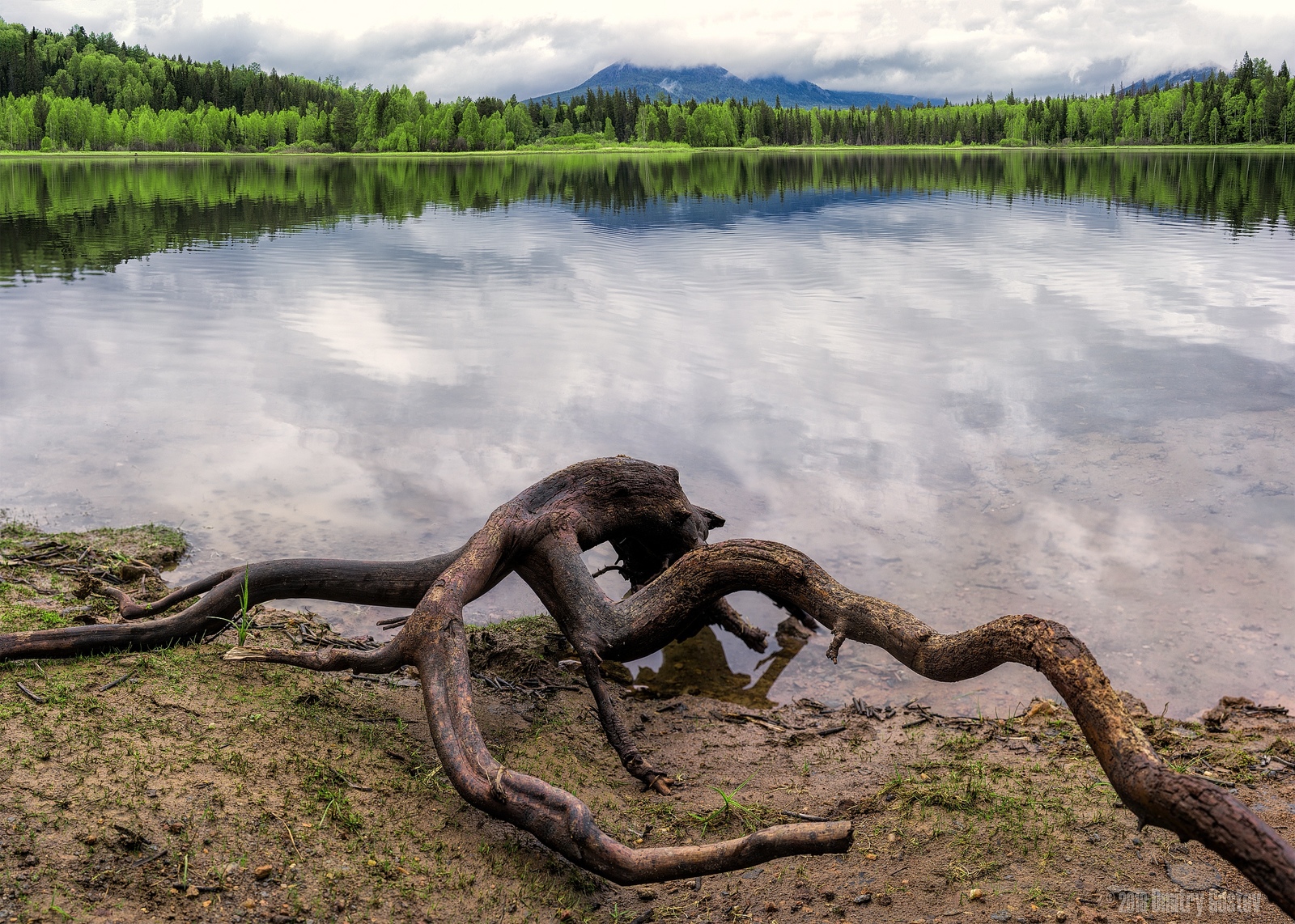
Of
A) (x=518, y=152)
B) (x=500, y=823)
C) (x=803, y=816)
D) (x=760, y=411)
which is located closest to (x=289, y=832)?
(x=500, y=823)

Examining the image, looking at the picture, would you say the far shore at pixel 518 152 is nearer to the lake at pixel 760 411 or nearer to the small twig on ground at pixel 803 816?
the lake at pixel 760 411

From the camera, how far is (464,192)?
71.5m

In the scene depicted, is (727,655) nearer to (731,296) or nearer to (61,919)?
(61,919)

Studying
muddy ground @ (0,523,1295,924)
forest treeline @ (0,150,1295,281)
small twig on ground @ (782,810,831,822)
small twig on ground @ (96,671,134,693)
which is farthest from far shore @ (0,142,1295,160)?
small twig on ground @ (782,810,831,822)

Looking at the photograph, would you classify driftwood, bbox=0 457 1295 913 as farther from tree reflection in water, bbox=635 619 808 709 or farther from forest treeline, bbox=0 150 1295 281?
forest treeline, bbox=0 150 1295 281

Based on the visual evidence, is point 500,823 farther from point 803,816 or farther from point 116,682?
point 116,682

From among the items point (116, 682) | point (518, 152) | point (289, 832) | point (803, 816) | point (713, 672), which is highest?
point (518, 152)

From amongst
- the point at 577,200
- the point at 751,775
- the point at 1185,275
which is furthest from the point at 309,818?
the point at 577,200

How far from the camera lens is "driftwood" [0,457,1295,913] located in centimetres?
405

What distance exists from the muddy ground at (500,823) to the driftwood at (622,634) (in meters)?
0.35

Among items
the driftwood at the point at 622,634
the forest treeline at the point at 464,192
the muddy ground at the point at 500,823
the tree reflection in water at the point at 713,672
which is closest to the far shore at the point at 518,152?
the forest treeline at the point at 464,192

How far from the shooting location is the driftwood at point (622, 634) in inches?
159

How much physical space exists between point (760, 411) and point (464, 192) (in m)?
61.8

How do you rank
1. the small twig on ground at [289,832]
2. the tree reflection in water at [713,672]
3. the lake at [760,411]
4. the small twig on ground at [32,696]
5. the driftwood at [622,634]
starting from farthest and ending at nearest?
the lake at [760,411] → the tree reflection in water at [713,672] → the small twig on ground at [32,696] → the small twig on ground at [289,832] → the driftwood at [622,634]
